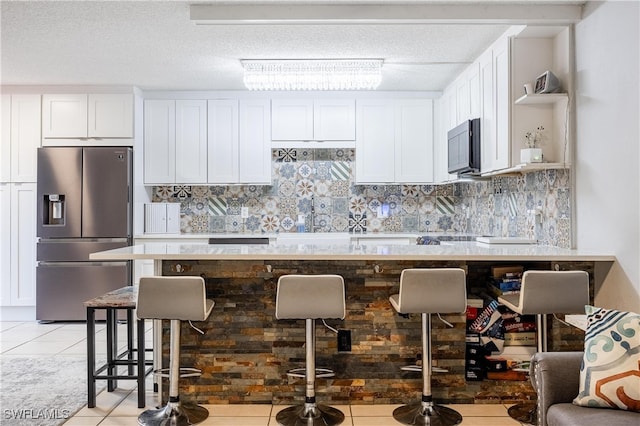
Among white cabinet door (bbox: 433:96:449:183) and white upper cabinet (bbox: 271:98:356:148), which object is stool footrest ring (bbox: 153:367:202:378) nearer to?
white upper cabinet (bbox: 271:98:356:148)

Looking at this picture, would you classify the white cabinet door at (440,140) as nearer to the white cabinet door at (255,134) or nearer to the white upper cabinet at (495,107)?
the white upper cabinet at (495,107)

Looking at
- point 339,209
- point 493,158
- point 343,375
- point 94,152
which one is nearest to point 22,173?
point 94,152

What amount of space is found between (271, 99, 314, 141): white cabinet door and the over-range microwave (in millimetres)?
1649

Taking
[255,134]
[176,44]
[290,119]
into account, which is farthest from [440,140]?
[176,44]

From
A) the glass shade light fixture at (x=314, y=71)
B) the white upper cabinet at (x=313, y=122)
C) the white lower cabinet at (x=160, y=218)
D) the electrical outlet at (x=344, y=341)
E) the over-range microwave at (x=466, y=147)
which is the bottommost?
the electrical outlet at (x=344, y=341)

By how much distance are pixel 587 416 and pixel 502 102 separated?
2379 millimetres

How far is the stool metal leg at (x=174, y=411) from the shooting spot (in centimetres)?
283

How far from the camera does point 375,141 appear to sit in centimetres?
558

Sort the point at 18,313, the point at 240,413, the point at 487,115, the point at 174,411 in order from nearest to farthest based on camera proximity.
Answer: the point at 174,411 → the point at 240,413 → the point at 487,115 → the point at 18,313

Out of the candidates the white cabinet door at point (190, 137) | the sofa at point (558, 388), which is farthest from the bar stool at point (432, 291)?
the white cabinet door at point (190, 137)

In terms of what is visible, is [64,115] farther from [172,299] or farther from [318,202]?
[172,299]

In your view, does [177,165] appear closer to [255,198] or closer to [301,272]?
[255,198]

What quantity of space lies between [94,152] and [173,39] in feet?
6.40

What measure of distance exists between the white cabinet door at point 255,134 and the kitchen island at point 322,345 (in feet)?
8.30
